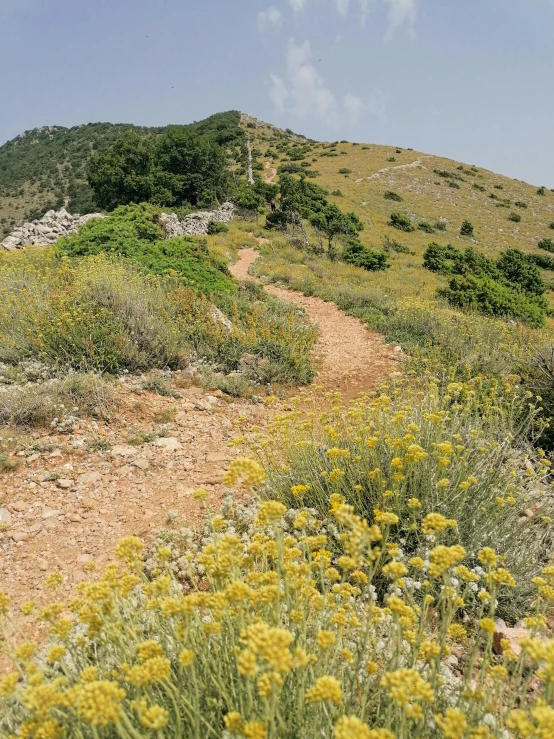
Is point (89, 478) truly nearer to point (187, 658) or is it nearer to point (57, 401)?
point (57, 401)

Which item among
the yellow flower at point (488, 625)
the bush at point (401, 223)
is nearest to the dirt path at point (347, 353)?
the yellow flower at point (488, 625)

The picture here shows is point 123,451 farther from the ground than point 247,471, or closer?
closer

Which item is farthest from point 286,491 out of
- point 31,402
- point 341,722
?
point 31,402

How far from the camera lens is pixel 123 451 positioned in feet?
15.7

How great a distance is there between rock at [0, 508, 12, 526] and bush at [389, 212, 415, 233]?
2916cm

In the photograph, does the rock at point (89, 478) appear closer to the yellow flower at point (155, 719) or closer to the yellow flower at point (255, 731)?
the yellow flower at point (155, 719)

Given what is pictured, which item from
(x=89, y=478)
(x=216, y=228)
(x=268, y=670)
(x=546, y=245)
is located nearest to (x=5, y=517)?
(x=89, y=478)

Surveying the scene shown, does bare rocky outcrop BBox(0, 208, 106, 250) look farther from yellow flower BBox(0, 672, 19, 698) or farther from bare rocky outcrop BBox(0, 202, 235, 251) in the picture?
yellow flower BBox(0, 672, 19, 698)

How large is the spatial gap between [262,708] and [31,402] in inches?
173

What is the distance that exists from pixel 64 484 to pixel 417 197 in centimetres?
3891

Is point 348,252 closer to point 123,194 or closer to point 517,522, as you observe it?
point 123,194

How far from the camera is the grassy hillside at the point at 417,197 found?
26938 millimetres

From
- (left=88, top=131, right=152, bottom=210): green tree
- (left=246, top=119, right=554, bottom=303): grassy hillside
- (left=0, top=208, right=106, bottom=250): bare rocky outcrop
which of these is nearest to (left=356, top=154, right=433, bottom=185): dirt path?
(left=246, top=119, right=554, bottom=303): grassy hillside

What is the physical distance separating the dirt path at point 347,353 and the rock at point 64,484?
11.8 feet
